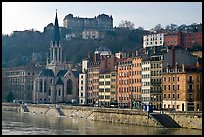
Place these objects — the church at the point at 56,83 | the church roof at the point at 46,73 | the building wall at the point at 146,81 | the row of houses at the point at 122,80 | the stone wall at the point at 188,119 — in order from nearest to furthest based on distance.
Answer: the stone wall at the point at 188,119 < the row of houses at the point at 122,80 < the building wall at the point at 146,81 < the church at the point at 56,83 < the church roof at the point at 46,73

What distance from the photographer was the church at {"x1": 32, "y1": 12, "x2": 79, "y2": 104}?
133250mm

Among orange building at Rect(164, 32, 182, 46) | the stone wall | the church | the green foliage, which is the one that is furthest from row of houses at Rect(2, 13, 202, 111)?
the green foliage

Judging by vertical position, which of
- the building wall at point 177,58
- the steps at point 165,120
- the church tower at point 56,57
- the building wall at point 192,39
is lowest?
the steps at point 165,120

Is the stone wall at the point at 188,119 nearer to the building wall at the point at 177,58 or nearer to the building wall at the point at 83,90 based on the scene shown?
the building wall at the point at 177,58

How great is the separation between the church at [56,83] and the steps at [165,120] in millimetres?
67333

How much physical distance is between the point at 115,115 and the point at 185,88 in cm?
1000

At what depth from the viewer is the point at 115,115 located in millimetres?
75438

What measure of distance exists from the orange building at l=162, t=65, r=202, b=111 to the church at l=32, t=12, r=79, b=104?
5477 centimetres

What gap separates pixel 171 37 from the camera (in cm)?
13938

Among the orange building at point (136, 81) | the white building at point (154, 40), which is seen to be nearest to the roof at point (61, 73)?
the white building at point (154, 40)

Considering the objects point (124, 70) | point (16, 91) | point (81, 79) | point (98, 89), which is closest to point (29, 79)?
point (16, 91)

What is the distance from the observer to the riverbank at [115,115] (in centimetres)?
6094

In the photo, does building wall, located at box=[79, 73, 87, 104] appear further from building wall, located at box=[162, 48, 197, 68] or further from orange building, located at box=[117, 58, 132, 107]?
Result: building wall, located at box=[162, 48, 197, 68]

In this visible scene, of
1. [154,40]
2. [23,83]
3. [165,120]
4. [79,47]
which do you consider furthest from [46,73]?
[165,120]
